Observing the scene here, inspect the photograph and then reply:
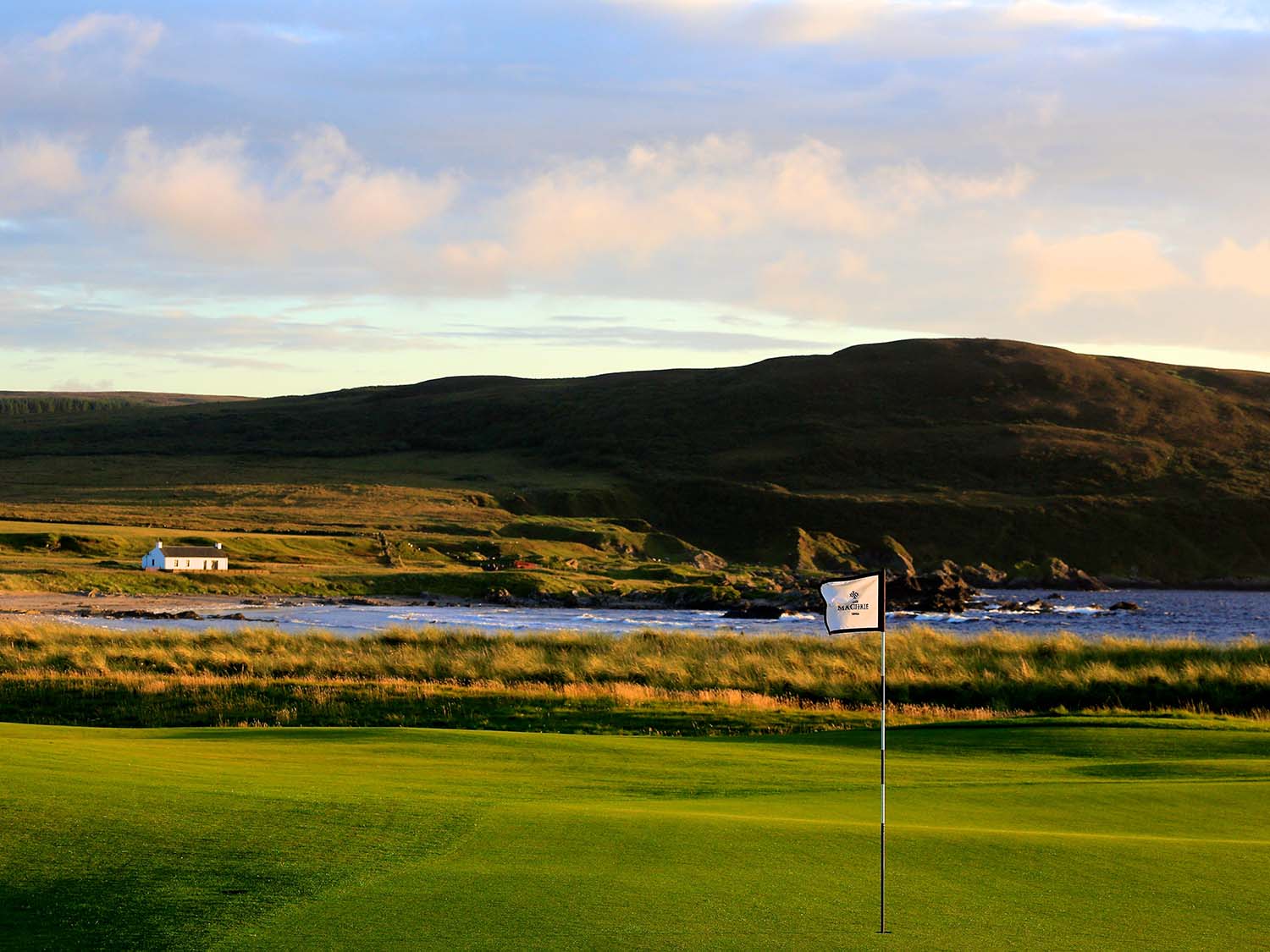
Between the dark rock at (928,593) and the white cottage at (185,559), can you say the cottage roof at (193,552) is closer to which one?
the white cottage at (185,559)

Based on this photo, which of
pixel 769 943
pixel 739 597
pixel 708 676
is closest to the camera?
pixel 769 943

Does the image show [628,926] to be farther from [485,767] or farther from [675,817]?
[485,767]

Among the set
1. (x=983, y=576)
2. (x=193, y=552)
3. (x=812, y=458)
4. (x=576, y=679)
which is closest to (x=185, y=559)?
(x=193, y=552)

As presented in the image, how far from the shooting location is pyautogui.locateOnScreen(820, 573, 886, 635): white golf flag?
28.1ft

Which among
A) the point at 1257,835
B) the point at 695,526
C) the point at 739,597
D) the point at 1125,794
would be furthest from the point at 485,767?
the point at 695,526

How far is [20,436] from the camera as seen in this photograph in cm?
18100

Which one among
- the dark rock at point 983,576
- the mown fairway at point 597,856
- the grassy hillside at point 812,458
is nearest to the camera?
the mown fairway at point 597,856

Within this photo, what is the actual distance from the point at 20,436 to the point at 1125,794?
618ft

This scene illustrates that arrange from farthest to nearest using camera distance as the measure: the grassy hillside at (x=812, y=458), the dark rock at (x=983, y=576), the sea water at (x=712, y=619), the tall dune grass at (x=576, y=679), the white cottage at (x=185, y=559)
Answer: the grassy hillside at (x=812, y=458), the dark rock at (x=983, y=576), the white cottage at (x=185, y=559), the sea water at (x=712, y=619), the tall dune grass at (x=576, y=679)

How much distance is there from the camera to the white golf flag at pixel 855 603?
858 cm

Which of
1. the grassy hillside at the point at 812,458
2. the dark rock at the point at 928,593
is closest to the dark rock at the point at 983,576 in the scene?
the grassy hillside at the point at 812,458

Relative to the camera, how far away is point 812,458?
15088 cm

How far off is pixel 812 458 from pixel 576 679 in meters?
121

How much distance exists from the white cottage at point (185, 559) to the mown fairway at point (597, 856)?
201ft
